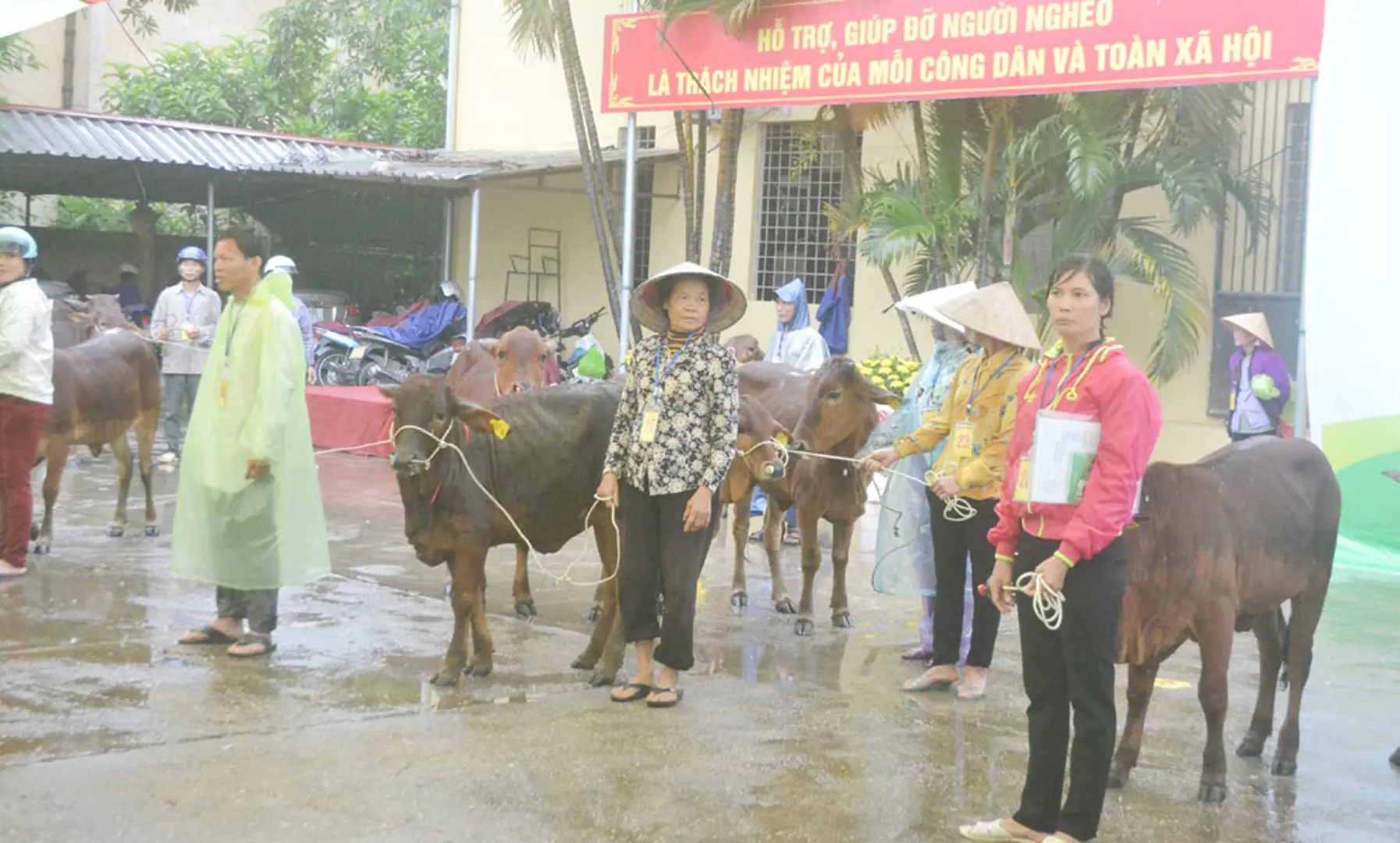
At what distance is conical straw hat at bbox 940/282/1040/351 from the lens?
6.78 metres

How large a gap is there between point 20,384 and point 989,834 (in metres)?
6.17

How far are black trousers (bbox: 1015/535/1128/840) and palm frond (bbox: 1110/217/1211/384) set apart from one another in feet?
31.8

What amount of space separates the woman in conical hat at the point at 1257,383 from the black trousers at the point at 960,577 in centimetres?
582

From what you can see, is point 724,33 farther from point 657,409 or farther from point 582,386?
point 657,409

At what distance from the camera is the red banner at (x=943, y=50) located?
11.3 metres

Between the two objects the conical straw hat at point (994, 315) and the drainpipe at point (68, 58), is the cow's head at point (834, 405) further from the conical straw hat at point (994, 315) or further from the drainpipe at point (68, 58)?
the drainpipe at point (68, 58)

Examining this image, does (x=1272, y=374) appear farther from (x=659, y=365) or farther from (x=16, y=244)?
(x=16, y=244)

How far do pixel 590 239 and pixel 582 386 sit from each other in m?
14.8

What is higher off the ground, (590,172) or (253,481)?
(590,172)

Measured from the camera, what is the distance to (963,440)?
6992 mm

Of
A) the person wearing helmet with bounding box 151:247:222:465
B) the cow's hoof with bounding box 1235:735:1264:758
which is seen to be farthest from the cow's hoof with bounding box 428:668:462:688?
the person wearing helmet with bounding box 151:247:222:465

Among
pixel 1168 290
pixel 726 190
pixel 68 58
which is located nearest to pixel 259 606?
pixel 1168 290

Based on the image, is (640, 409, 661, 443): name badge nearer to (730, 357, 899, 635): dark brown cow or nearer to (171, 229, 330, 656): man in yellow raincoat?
(171, 229, 330, 656): man in yellow raincoat

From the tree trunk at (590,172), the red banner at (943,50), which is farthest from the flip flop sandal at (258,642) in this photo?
the tree trunk at (590,172)
